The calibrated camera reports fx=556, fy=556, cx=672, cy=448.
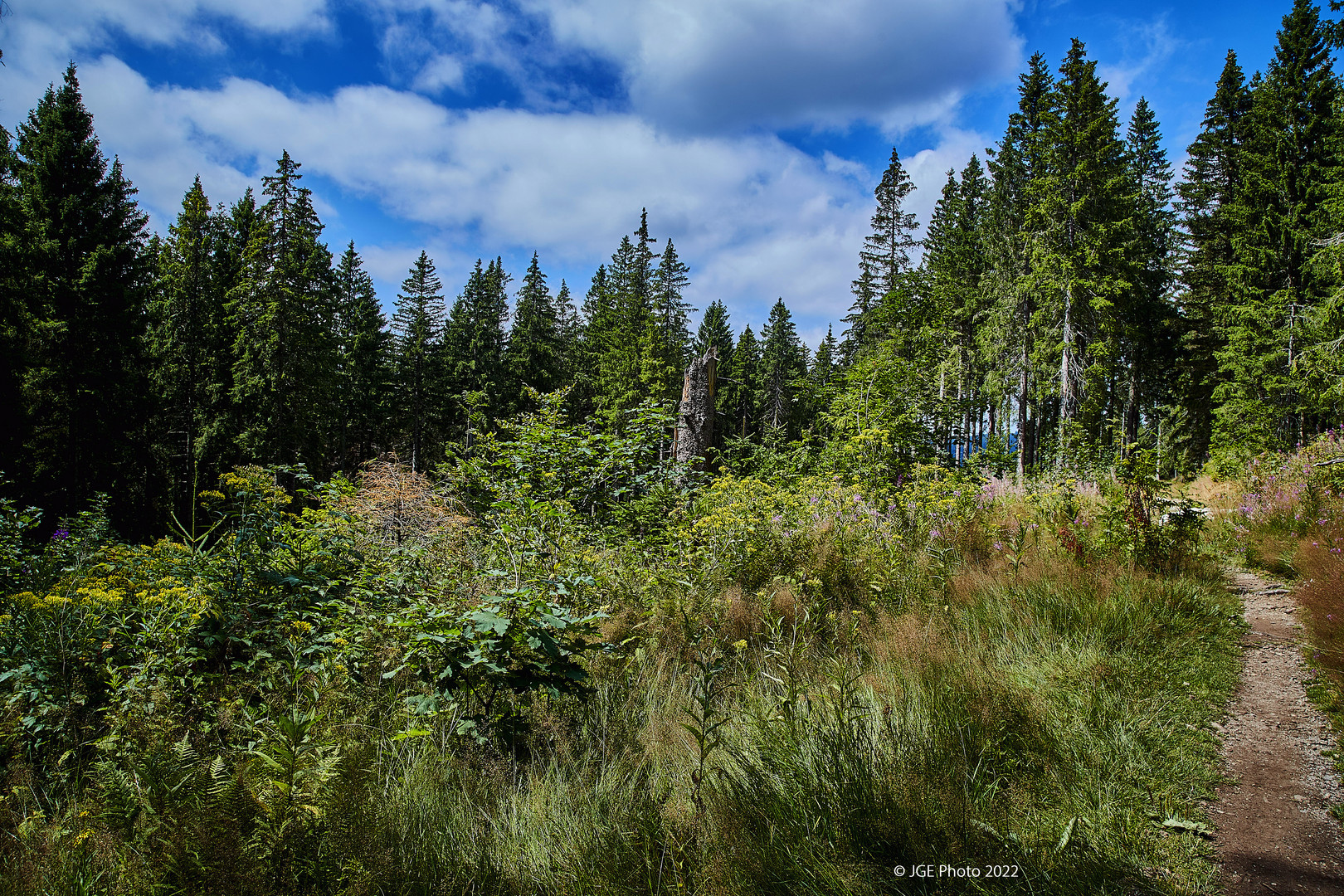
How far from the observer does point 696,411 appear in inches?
398

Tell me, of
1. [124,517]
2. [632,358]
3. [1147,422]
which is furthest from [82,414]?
[1147,422]

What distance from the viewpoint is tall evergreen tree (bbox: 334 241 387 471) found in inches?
1320

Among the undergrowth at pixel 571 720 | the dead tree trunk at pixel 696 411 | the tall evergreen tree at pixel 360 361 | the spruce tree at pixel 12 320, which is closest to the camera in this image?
the undergrowth at pixel 571 720

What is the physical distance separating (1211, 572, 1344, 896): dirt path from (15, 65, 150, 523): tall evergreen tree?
2571 cm

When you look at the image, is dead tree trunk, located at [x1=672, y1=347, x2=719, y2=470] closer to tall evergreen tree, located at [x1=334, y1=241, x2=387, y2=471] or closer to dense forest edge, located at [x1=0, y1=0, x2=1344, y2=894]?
dense forest edge, located at [x1=0, y1=0, x2=1344, y2=894]

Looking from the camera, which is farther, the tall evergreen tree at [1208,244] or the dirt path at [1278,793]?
the tall evergreen tree at [1208,244]

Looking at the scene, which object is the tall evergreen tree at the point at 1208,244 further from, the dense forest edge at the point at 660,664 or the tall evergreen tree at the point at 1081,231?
the dense forest edge at the point at 660,664

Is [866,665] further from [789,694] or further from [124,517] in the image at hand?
[124,517]

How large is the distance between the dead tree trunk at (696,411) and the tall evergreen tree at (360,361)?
29.5 m

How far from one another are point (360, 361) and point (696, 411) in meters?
30.9

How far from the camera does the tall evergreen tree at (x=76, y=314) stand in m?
18.0

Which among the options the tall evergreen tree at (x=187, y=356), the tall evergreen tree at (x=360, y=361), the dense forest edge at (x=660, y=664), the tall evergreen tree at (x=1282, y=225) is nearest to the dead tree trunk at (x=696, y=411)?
the dense forest edge at (x=660, y=664)

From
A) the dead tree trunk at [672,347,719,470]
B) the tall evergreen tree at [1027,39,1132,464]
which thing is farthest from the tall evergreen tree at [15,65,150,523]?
the tall evergreen tree at [1027,39,1132,464]

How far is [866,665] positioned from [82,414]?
25.9m
